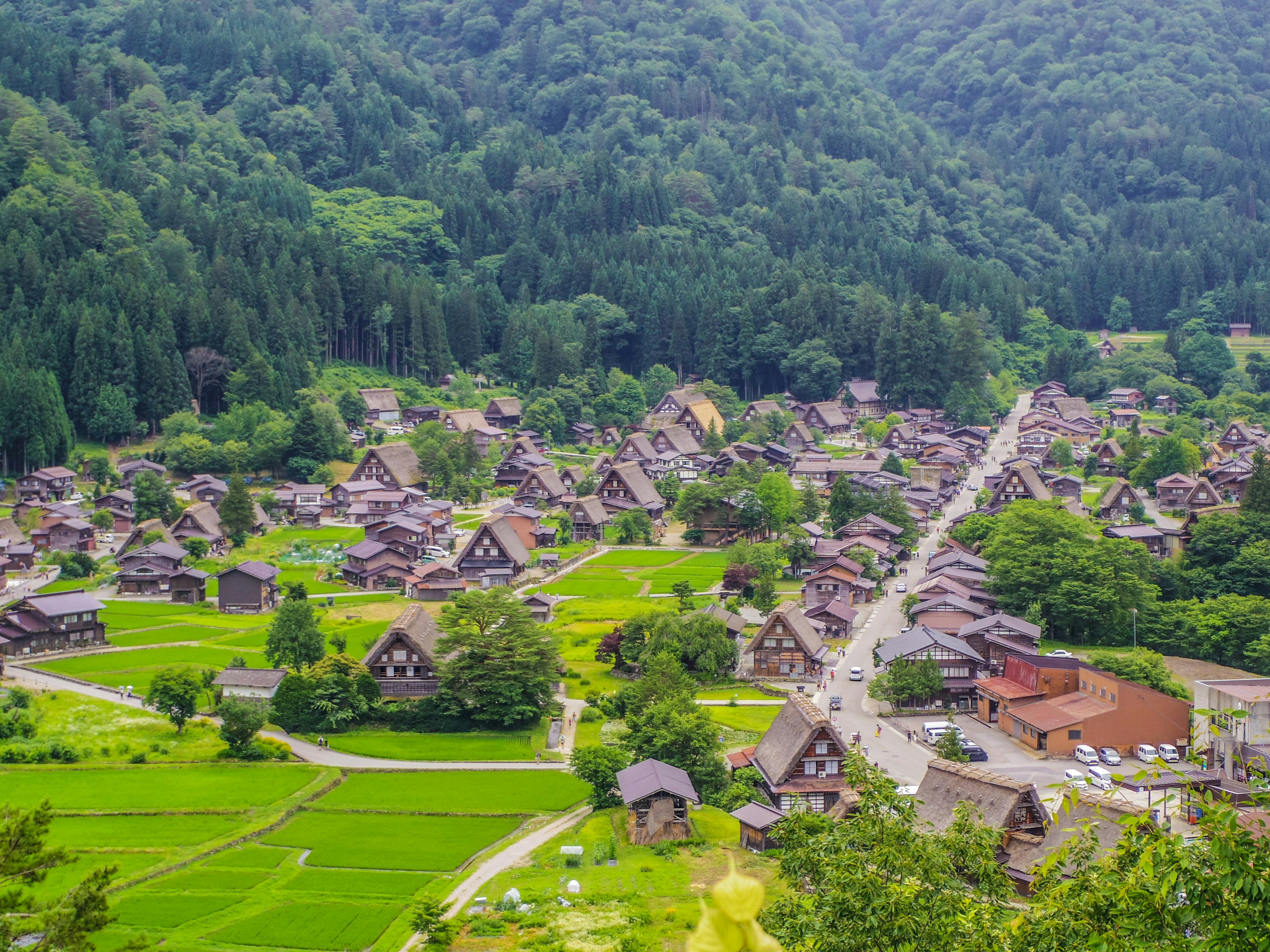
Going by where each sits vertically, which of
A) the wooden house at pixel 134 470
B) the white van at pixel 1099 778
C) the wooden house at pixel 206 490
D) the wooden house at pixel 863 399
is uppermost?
the white van at pixel 1099 778

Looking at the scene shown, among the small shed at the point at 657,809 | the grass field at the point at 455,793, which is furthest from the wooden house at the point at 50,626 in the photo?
the small shed at the point at 657,809

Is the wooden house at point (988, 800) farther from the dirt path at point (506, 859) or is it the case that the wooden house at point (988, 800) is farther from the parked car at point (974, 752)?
the dirt path at point (506, 859)

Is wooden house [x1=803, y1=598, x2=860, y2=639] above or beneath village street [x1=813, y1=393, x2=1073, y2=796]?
beneath

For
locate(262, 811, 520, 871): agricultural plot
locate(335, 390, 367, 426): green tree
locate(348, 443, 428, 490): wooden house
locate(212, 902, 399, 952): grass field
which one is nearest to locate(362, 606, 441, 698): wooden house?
locate(262, 811, 520, 871): agricultural plot

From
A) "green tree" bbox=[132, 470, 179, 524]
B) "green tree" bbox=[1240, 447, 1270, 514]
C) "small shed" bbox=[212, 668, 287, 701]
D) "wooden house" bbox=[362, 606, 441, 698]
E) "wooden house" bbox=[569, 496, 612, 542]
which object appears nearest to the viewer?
"small shed" bbox=[212, 668, 287, 701]

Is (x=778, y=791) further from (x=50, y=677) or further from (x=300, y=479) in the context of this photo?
(x=300, y=479)

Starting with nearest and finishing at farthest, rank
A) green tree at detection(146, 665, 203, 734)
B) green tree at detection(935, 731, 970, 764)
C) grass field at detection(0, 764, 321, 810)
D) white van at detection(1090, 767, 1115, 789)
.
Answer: grass field at detection(0, 764, 321, 810)
white van at detection(1090, 767, 1115, 789)
green tree at detection(935, 731, 970, 764)
green tree at detection(146, 665, 203, 734)

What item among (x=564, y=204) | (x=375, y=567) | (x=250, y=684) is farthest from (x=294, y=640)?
(x=564, y=204)

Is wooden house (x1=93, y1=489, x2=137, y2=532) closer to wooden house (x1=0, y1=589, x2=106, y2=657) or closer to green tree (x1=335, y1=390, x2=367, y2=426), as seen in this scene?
A: wooden house (x1=0, y1=589, x2=106, y2=657)
